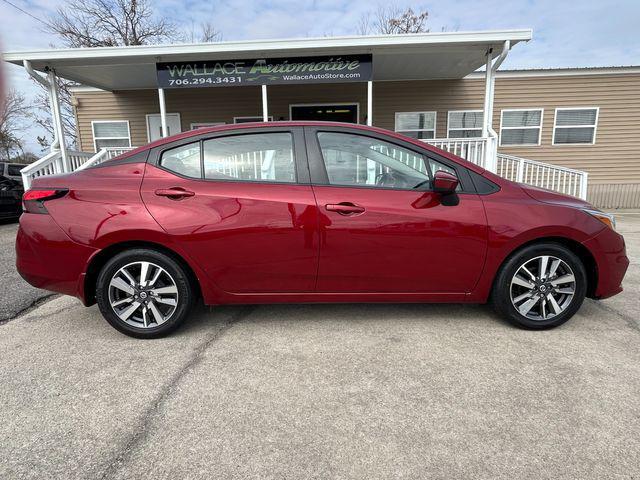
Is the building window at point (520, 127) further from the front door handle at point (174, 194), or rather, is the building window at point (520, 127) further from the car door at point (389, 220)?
the front door handle at point (174, 194)

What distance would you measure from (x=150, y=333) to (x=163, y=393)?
30.3 inches

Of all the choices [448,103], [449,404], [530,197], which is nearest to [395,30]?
[448,103]

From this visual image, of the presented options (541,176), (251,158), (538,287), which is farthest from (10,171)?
(541,176)

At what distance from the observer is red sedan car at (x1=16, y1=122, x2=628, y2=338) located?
2.79 m

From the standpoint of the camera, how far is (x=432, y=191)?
2.86 m

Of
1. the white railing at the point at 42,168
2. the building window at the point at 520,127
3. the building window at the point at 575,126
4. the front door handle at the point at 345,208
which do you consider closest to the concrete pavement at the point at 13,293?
the white railing at the point at 42,168

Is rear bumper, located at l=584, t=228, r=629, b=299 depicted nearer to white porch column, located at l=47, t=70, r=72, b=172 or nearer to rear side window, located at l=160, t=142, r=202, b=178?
rear side window, located at l=160, t=142, r=202, b=178

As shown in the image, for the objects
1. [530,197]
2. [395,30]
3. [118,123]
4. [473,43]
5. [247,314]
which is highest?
[395,30]

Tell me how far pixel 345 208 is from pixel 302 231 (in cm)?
35

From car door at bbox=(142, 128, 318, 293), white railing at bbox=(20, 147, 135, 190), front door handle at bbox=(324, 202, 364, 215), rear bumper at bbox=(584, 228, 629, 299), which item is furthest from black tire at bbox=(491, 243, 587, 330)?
white railing at bbox=(20, 147, 135, 190)

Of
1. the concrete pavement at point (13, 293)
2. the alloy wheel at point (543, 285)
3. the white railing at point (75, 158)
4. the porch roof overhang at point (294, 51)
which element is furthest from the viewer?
the white railing at point (75, 158)

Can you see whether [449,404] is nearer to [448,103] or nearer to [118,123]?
[448,103]

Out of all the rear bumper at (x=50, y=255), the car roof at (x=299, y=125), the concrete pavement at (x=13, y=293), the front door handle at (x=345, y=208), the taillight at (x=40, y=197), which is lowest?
the concrete pavement at (x=13, y=293)

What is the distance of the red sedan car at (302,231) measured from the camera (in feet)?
9.14
